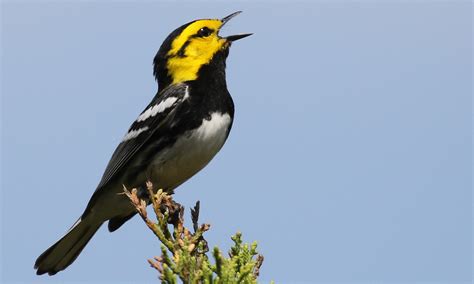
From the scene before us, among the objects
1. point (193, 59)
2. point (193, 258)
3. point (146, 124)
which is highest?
point (193, 59)

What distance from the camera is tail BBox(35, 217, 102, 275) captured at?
20.1 ft

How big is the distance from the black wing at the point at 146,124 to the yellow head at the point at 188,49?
243mm

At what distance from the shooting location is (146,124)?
5996mm

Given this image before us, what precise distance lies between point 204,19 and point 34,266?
2567mm

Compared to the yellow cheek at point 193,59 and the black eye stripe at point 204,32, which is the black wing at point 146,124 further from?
the black eye stripe at point 204,32

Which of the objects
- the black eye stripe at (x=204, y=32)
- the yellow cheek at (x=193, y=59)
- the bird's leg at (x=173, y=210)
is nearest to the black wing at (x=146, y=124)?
the yellow cheek at (x=193, y=59)

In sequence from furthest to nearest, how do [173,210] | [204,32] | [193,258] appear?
[204,32]
[173,210]
[193,258]

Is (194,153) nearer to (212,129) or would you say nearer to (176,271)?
(212,129)

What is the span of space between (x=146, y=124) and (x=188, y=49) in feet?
2.73

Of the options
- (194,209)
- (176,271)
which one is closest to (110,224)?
(194,209)

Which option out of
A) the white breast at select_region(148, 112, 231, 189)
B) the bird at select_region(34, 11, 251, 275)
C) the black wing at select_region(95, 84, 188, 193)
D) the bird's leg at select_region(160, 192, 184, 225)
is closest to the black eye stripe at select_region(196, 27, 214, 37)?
the bird at select_region(34, 11, 251, 275)

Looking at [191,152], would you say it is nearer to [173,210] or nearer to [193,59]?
[173,210]

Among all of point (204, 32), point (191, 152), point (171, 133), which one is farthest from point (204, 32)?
point (191, 152)

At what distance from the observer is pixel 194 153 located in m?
5.64
